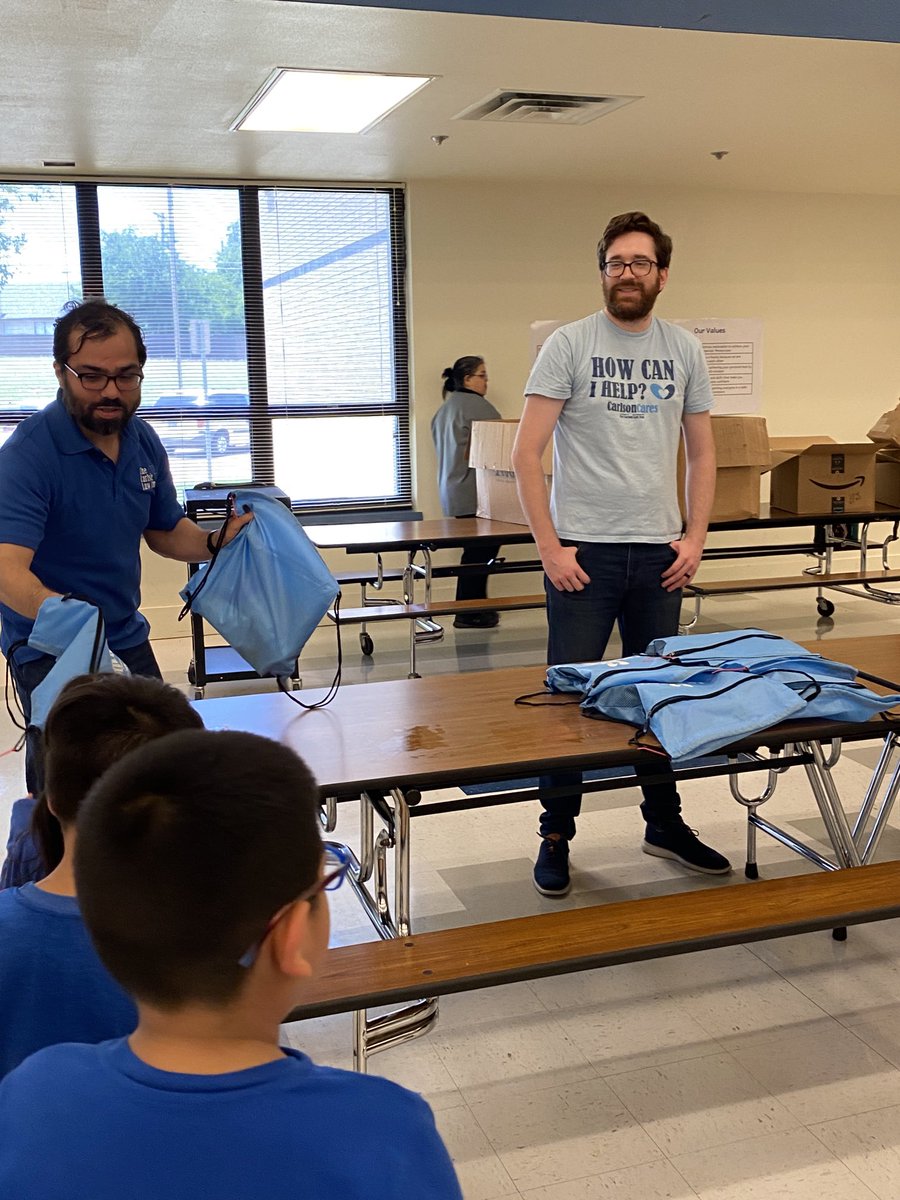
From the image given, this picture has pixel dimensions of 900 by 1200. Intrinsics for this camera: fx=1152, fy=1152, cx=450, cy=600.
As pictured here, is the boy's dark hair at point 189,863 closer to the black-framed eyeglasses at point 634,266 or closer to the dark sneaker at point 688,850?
the black-framed eyeglasses at point 634,266

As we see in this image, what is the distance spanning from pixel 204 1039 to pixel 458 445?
5914 millimetres

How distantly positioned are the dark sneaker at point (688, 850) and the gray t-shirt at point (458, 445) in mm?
3706

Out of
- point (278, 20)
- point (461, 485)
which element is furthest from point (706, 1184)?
point (461, 485)

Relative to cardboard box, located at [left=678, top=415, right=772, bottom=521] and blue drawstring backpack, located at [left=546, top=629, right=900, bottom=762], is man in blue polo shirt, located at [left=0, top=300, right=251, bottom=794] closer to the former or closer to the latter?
blue drawstring backpack, located at [left=546, top=629, right=900, bottom=762]

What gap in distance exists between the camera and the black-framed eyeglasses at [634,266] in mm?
2676

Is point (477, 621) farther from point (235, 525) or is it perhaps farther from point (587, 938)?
point (587, 938)

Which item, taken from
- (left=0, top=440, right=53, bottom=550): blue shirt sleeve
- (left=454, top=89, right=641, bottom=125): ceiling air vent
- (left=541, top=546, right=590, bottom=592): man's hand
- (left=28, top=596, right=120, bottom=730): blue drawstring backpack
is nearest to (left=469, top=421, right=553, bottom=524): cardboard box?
(left=454, top=89, right=641, bottom=125): ceiling air vent

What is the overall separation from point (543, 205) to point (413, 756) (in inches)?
229

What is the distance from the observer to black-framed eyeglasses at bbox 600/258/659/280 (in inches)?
105

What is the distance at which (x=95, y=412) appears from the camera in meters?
Answer: 2.12

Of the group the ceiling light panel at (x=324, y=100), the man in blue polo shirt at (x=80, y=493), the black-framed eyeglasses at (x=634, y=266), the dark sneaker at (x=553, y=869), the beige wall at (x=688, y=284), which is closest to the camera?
the man in blue polo shirt at (x=80, y=493)

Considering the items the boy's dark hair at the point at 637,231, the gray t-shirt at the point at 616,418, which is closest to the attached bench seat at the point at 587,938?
the gray t-shirt at the point at 616,418

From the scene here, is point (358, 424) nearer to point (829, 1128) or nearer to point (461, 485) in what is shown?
point (461, 485)

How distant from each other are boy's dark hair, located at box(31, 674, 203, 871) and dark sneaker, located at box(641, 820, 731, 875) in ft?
6.61
